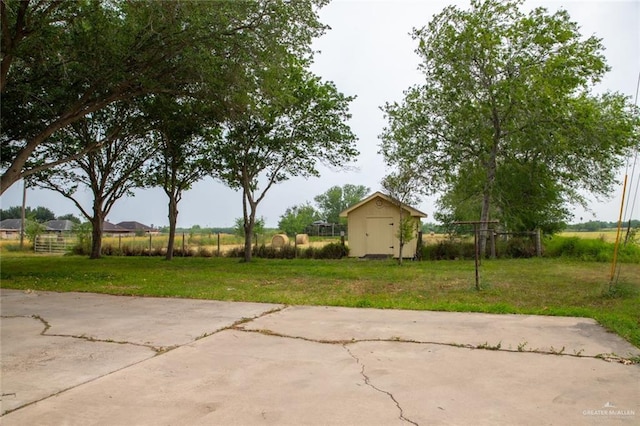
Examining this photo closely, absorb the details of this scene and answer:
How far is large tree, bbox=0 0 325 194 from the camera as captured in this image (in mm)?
10305

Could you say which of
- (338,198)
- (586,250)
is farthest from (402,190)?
(338,198)

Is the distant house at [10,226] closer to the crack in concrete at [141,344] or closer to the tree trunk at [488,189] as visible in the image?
the tree trunk at [488,189]

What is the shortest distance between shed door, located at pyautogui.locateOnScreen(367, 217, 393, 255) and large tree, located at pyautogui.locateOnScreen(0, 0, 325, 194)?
38.4ft

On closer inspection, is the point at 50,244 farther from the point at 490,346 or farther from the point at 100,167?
the point at 490,346

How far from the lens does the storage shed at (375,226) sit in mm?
22375

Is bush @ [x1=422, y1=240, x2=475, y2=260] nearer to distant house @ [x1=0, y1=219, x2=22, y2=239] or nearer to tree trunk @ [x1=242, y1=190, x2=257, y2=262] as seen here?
tree trunk @ [x1=242, y1=190, x2=257, y2=262]

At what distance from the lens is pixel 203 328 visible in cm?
596

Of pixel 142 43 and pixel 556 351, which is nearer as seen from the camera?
pixel 556 351

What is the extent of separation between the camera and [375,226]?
22.6m

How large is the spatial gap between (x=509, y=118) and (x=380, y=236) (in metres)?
7.69

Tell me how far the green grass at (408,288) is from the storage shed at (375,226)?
25.0 feet

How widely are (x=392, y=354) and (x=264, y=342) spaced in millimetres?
1432

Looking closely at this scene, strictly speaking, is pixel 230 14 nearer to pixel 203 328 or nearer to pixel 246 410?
pixel 203 328

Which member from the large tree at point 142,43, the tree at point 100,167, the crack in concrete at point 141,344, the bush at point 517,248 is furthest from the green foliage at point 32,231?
the crack in concrete at point 141,344
